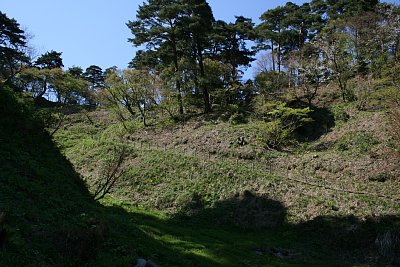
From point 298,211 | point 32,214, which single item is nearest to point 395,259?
point 298,211

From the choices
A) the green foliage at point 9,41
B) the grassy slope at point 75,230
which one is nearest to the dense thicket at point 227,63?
the green foliage at point 9,41

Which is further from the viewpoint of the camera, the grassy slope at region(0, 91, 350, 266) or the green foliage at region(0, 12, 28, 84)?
the green foliage at region(0, 12, 28, 84)

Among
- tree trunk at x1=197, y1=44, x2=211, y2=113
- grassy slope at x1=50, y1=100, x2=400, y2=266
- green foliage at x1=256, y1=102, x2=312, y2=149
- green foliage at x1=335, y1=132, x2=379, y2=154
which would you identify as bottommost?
grassy slope at x1=50, y1=100, x2=400, y2=266

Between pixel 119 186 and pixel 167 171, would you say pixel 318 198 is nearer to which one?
pixel 167 171

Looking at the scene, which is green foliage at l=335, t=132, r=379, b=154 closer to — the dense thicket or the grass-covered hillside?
A: the grass-covered hillside

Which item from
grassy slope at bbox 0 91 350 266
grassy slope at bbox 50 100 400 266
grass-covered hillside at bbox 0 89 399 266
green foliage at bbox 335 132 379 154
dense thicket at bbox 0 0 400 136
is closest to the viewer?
grassy slope at bbox 0 91 350 266

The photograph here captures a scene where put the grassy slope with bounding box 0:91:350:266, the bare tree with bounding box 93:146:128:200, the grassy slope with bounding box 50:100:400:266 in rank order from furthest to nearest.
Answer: the bare tree with bounding box 93:146:128:200 < the grassy slope with bounding box 50:100:400:266 < the grassy slope with bounding box 0:91:350:266

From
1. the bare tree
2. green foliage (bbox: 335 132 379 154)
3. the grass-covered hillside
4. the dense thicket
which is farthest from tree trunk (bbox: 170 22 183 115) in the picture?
green foliage (bbox: 335 132 379 154)

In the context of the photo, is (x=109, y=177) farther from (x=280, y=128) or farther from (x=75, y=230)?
(x=280, y=128)

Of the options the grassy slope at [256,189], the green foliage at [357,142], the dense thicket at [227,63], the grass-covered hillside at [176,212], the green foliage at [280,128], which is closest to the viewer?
the grass-covered hillside at [176,212]

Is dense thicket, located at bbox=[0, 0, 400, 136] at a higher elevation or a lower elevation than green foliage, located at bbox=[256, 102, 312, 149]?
higher

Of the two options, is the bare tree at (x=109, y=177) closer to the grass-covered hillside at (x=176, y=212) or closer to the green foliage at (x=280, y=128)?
the grass-covered hillside at (x=176, y=212)

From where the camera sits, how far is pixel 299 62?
37.8 m

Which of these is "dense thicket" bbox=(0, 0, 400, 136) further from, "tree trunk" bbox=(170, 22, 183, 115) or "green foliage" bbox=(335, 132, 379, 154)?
"green foliage" bbox=(335, 132, 379, 154)
